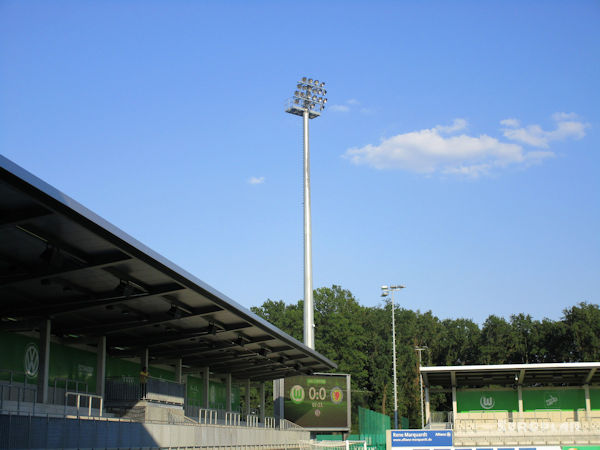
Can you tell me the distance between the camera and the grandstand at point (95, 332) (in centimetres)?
1555

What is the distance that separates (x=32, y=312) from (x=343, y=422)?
26888 mm

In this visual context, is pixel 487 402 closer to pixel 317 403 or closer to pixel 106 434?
pixel 317 403

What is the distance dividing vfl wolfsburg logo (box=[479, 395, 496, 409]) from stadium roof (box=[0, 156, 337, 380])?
787 inches

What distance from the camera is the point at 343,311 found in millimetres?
96188

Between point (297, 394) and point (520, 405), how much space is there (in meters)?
14.7

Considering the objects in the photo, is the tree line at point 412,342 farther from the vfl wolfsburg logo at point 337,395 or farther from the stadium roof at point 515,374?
the vfl wolfsburg logo at point 337,395

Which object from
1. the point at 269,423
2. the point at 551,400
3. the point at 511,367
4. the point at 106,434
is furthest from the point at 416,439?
the point at 106,434

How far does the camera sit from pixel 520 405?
48.7 metres

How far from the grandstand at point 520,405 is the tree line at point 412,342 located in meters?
33.8

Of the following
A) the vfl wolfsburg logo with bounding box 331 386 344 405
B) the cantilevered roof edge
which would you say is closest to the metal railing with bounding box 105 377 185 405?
the vfl wolfsburg logo with bounding box 331 386 344 405

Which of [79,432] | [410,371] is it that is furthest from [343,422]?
[410,371]

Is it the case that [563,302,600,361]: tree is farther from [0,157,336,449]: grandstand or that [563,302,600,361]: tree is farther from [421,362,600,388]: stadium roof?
[0,157,336,449]: grandstand

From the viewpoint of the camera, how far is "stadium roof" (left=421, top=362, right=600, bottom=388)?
45438 mm

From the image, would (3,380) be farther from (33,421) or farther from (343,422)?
(343,422)
